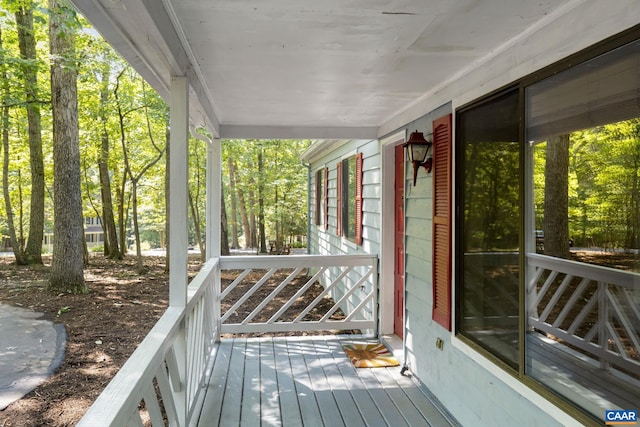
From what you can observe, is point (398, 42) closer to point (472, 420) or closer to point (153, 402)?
point (153, 402)

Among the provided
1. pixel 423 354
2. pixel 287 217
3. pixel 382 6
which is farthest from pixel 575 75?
pixel 287 217

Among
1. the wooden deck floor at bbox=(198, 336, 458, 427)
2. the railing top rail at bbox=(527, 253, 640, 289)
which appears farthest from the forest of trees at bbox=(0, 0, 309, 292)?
the railing top rail at bbox=(527, 253, 640, 289)

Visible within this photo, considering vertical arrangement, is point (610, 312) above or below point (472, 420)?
above

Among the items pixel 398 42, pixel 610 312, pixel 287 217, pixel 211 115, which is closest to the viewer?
pixel 610 312

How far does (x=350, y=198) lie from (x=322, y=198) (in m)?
2.93

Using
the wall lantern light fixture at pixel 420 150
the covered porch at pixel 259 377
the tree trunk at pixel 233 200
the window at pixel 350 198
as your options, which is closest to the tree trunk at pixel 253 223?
the tree trunk at pixel 233 200

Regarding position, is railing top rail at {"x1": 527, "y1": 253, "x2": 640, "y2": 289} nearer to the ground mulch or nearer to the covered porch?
the covered porch

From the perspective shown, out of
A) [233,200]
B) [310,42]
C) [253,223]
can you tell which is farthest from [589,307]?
[233,200]

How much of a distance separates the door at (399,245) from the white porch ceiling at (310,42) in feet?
3.62

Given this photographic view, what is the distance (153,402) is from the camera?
1.89 m

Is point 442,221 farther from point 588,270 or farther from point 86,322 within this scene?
point 86,322

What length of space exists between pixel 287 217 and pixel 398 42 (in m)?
14.6

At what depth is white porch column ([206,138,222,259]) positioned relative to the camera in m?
4.84

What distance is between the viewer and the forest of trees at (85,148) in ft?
25.3
